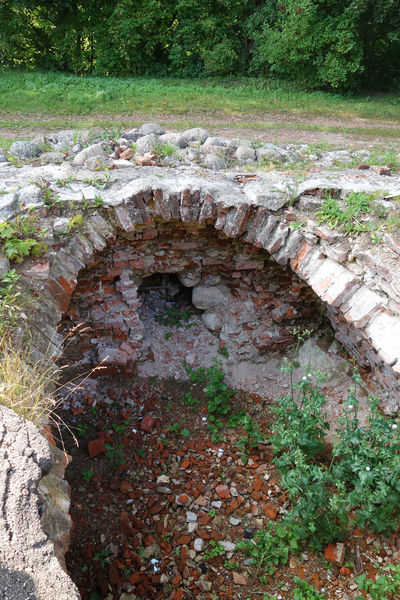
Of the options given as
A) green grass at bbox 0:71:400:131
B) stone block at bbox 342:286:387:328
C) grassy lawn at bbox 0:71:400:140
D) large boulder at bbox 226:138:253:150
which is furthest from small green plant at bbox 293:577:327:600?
green grass at bbox 0:71:400:131

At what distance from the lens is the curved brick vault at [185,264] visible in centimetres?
351

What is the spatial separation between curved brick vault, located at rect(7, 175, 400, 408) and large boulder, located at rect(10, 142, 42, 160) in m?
Result: 1.54

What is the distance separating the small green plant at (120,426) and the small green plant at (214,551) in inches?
56.8

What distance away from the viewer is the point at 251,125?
7816mm

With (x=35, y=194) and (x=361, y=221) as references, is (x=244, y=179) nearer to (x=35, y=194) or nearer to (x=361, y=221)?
(x=361, y=221)

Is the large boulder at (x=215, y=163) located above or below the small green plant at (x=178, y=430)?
above

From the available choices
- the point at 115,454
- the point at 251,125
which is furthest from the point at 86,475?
the point at 251,125

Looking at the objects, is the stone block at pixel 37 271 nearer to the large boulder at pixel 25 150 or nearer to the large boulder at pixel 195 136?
→ the large boulder at pixel 25 150

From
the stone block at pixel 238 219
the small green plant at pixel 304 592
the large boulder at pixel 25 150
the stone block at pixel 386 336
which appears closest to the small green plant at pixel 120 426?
the small green plant at pixel 304 592

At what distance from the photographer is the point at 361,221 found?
152 inches

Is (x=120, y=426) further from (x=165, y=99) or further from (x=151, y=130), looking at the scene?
(x=165, y=99)

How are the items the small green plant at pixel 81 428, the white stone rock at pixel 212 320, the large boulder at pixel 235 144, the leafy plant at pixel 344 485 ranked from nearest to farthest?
the leafy plant at pixel 344 485 → the small green plant at pixel 81 428 → the white stone rock at pixel 212 320 → the large boulder at pixel 235 144

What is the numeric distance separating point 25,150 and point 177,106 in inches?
181

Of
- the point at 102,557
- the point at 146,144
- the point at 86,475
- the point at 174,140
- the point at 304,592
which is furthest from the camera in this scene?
the point at 174,140
